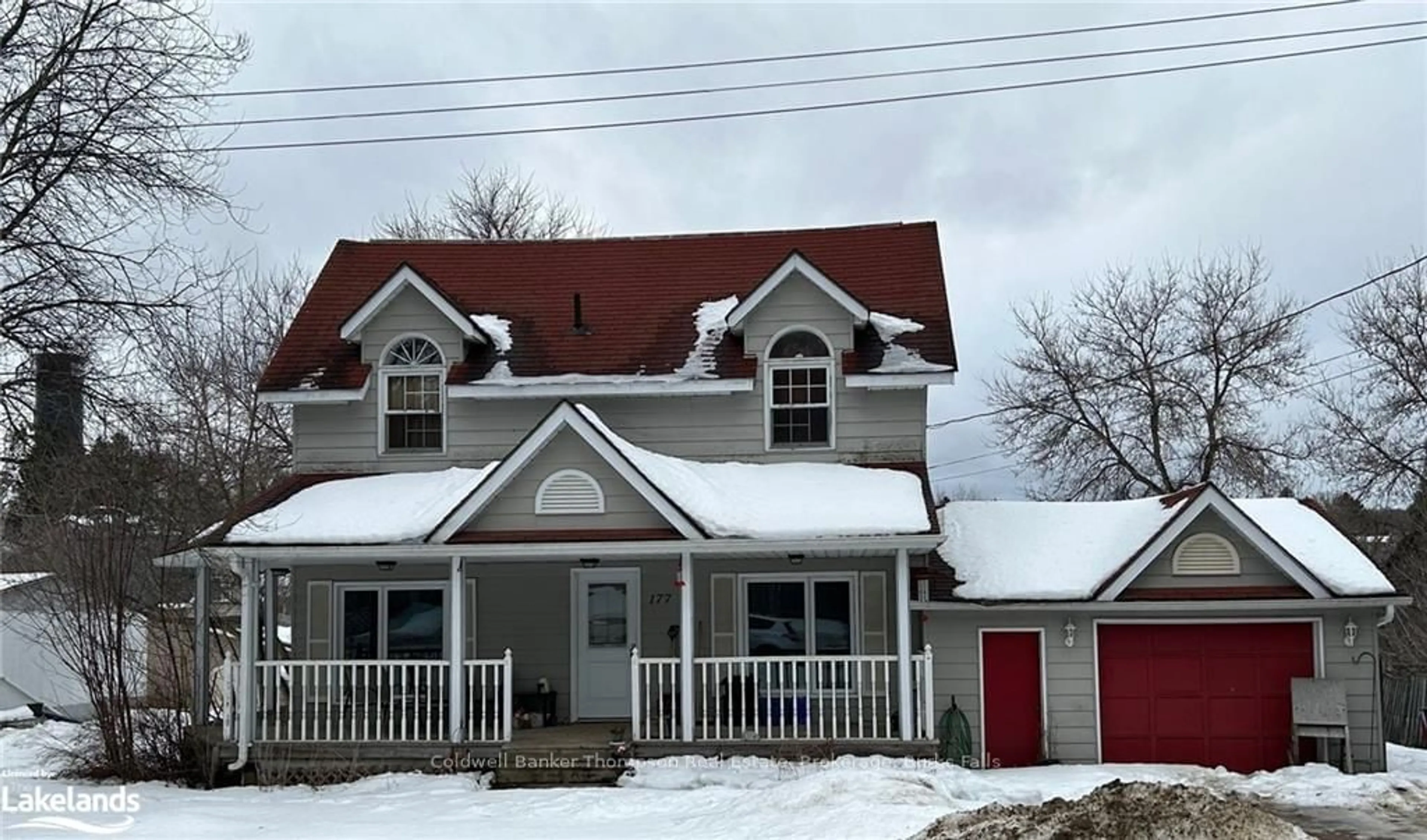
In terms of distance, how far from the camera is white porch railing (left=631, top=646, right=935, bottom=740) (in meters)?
16.3

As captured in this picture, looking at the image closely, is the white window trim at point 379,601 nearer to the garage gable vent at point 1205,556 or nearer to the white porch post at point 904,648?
the white porch post at point 904,648

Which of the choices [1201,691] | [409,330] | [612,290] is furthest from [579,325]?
[1201,691]

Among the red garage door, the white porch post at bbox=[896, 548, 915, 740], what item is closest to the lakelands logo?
the white porch post at bbox=[896, 548, 915, 740]

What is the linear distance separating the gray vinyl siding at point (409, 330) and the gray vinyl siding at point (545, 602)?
3.03 metres

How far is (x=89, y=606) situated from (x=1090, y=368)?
26.3m

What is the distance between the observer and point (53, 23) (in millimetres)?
13742

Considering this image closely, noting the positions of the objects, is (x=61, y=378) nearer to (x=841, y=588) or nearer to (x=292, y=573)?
(x=292, y=573)

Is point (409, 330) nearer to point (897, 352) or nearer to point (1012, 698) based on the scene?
point (897, 352)

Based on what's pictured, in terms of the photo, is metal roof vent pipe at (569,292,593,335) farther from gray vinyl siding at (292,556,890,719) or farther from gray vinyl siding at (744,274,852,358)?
gray vinyl siding at (292,556,890,719)

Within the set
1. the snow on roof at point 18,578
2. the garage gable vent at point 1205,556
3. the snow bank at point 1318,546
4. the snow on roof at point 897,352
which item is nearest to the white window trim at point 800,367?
the snow on roof at point 897,352

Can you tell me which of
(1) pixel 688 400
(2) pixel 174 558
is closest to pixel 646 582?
(1) pixel 688 400

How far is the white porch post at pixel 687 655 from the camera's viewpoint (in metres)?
16.2

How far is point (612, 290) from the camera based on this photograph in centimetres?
2127

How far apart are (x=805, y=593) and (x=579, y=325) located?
5.23 meters
